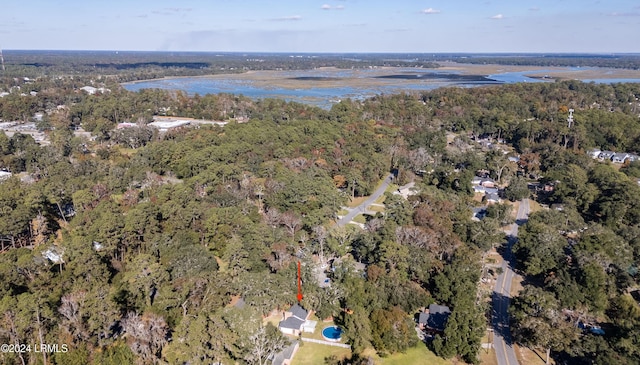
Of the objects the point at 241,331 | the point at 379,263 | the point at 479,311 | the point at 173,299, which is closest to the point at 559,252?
the point at 479,311

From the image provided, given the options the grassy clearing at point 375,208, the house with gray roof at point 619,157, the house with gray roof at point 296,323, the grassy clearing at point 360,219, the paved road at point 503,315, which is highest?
the house with gray roof at point 619,157

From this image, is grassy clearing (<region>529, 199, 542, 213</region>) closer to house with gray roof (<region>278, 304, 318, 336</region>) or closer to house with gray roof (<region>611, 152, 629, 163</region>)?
house with gray roof (<region>611, 152, 629, 163</region>)

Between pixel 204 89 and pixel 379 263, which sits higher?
pixel 204 89

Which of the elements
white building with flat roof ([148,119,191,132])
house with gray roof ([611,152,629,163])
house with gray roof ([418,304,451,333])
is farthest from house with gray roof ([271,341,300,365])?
house with gray roof ([611,152,629,163])

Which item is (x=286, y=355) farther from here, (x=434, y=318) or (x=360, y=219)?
(x=360, y=219)

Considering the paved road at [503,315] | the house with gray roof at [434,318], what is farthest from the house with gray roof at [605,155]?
the house with gray roof at [434,318]

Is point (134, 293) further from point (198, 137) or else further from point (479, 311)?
point (198, 137)

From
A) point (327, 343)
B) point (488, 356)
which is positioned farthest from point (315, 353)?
point (488, 356)

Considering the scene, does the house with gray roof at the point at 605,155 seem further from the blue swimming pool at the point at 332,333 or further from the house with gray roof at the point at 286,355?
the house with gray roof at the point at 286,355
